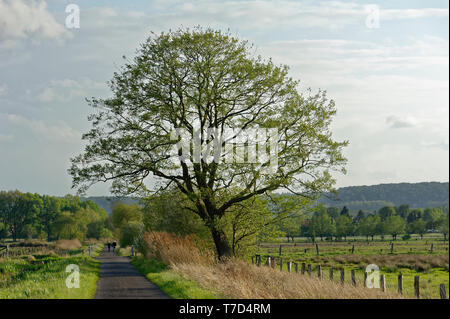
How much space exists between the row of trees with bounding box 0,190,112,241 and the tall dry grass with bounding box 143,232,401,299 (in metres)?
48.7

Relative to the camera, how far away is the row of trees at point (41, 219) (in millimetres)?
71938

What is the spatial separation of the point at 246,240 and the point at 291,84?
10360mm

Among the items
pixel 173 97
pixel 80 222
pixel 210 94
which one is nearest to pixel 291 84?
pixel 210 94

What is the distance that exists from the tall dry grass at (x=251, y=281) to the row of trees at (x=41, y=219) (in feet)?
160

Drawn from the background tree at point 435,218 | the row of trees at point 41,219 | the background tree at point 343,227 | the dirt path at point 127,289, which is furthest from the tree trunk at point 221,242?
the background tree at point 343,227

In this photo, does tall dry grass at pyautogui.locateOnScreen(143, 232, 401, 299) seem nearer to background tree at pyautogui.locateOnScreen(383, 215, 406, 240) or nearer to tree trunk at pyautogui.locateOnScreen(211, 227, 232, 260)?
tree trunk at pyautogui.locateOnScreen(211, 227, 232, 260)

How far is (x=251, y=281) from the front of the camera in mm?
17578

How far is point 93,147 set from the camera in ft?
83.6

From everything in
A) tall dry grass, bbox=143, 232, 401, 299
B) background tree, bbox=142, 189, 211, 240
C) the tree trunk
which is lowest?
tall dry grass, bbox=143, 232, 401, 299

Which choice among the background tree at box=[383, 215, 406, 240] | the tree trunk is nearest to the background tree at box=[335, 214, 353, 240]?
the background tree at box=[383, 215, 406, 240]

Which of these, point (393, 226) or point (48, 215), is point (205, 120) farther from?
point (393, 226)

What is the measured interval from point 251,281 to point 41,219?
97985mm

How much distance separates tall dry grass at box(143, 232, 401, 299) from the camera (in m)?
14.1

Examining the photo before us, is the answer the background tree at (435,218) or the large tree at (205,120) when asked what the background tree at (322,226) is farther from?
the large tree at (205,120)
